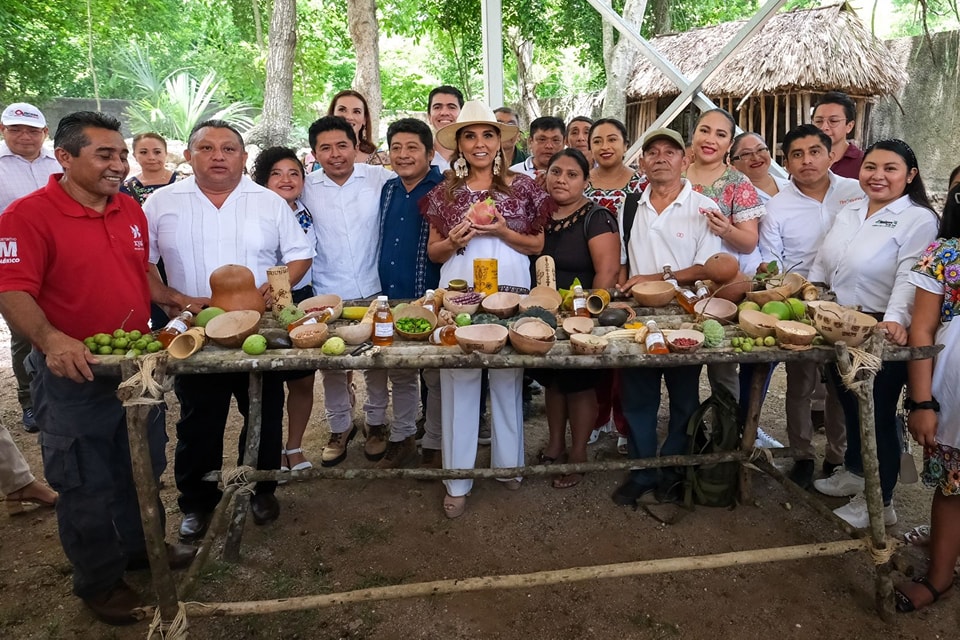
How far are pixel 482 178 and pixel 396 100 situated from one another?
51.9ft

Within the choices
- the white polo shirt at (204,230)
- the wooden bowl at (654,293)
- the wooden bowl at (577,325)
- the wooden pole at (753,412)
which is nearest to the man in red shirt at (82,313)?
the white polo shirt at (204,230)

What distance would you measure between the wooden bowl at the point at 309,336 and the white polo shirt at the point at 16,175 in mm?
3368

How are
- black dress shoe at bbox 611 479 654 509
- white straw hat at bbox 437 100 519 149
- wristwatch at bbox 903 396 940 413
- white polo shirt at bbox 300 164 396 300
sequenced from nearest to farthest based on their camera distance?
1. wristwatch at bbox 903 396 940 413
2. white straw hat at bbox 437 100 519 149
3. black dress shoe at bbox 611 479 654 509
4. white polo shirt at bbox 300 164 396 300

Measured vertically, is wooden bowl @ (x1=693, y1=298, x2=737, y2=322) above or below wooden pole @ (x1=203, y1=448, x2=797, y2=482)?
above

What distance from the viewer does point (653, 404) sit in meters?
3.12

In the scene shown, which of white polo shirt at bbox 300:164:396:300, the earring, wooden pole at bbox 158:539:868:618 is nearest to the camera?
wooden pole at bbox 158:539:868:618

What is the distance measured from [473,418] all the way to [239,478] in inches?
46.1

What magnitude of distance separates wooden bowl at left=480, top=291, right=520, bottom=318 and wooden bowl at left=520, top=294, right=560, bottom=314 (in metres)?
0.03

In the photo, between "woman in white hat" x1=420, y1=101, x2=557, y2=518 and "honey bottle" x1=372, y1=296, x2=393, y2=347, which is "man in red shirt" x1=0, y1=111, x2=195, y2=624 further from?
"woman in white hat" x1=420, y1=101, x2=557, y2=518

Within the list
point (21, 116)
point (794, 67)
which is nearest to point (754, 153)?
point (21, 116)

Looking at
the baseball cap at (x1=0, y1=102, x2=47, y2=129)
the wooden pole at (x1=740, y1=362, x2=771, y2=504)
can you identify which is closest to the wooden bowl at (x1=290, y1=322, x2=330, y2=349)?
the wooden pole at (x1=740, y1=362, x2=771, y2=504)

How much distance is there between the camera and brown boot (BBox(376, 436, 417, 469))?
3.64 m

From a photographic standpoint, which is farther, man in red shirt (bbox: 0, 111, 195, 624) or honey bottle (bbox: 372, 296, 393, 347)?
honey bottle (bbox: 372, 296, 393, 347)

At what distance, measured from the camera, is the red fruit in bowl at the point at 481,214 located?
2.93 m
